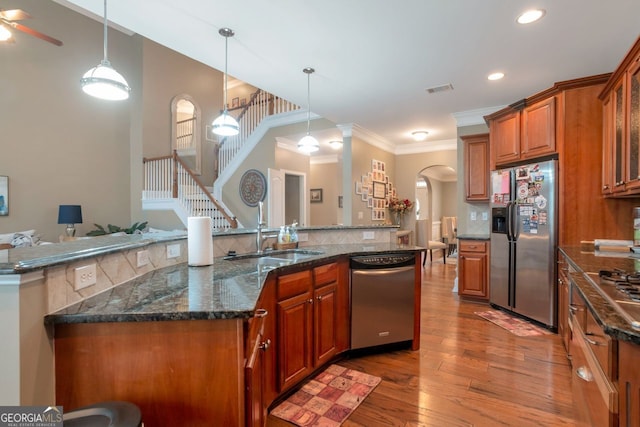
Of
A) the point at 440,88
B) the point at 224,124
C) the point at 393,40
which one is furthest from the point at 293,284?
the point at 440,88

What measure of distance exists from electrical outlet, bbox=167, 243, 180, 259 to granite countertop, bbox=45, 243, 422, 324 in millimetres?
98

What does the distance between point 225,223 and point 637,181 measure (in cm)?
593

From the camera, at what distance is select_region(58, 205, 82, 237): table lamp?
518 cm

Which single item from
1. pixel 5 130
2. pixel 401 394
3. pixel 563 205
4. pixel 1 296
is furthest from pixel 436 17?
pixel 5 130

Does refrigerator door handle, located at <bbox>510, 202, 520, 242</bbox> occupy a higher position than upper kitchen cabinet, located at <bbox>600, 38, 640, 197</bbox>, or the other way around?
upper kitchen cabinet, located at <bbox>600, 38, 640, 197</bbox>

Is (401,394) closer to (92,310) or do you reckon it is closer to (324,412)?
(324,412)

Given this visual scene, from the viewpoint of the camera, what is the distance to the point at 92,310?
42.5 inches

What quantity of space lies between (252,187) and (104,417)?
5601 mm

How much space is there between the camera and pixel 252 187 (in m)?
6.28

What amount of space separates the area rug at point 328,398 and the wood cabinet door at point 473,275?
258cm

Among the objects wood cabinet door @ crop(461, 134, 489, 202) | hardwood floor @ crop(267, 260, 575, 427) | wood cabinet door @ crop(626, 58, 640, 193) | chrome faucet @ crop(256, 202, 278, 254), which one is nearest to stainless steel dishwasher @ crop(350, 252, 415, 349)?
hardwood floor @ crop(267, 260, 575, 427)

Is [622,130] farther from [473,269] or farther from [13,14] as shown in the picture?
[13,14]

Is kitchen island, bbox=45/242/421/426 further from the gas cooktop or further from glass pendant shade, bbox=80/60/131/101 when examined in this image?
glass pendant shade, bbox=80/60/131/101

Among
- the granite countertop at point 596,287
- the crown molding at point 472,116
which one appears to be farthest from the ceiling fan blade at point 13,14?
the crown molding at point 472,116
